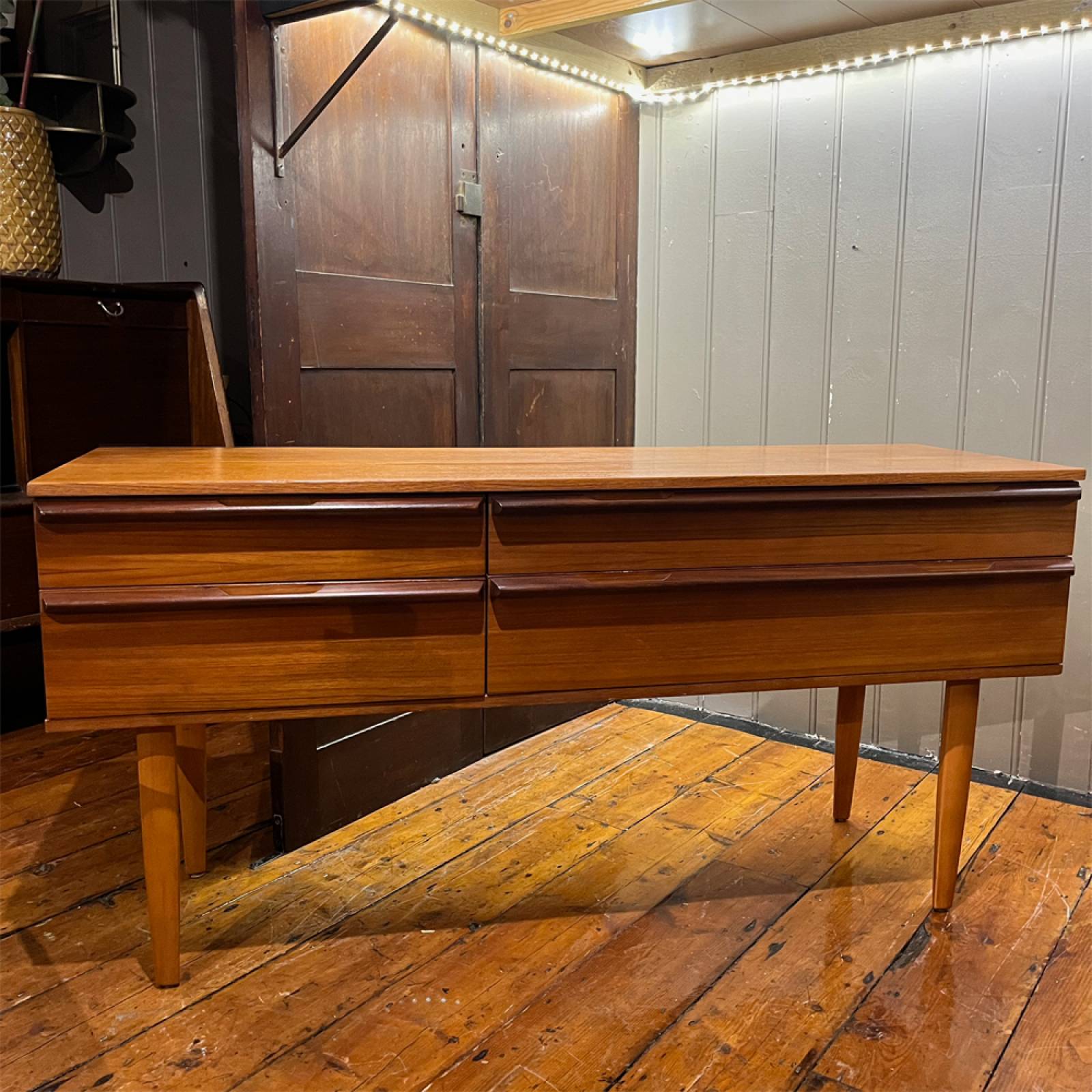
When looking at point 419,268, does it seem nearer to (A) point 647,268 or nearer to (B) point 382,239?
(B) point 382,239

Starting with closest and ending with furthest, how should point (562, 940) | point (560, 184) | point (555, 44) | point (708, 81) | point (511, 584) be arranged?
point (511, 584)
point (562, 940)
point (555, 44)
point (560, 184)
point (708, 81)

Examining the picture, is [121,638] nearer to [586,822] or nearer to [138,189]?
[586,822]

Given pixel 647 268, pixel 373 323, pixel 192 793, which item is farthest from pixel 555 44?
pixel 192 793

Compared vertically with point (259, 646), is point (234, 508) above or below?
above

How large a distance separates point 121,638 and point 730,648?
38.1 inches

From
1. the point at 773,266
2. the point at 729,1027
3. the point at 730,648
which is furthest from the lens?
the point at 773,266

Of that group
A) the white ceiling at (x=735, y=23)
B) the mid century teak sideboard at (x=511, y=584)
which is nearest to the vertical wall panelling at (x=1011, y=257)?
the white ceiling at (x=735, y=23)

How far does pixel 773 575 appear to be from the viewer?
1.82 m

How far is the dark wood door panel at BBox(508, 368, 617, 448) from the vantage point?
283cm

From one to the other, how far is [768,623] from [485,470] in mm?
546

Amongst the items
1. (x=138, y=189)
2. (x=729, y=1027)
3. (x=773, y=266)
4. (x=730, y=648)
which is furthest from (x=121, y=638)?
(x=773, y=266)

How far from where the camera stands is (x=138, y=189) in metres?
2.62

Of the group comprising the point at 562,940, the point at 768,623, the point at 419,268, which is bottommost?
the point at 562,940

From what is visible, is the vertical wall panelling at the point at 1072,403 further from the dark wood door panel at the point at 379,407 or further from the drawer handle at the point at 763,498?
the dark wood door panel at the point at 379,407
